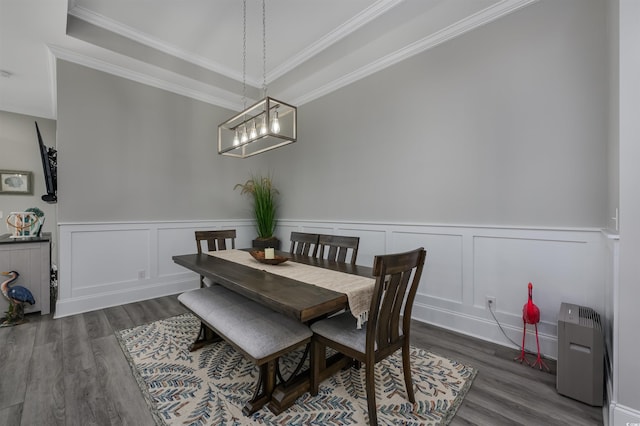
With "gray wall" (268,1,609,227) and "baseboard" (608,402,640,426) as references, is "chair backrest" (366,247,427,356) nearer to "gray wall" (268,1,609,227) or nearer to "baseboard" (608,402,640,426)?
"baseboard" (608,402,640,426)

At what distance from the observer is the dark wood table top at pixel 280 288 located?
1339 millimetres

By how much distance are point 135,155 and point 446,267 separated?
4.00 m

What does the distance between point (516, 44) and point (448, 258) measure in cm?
197

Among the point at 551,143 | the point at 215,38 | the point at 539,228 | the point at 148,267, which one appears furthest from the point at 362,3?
the point at 148,267

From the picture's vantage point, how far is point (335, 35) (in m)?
3.02

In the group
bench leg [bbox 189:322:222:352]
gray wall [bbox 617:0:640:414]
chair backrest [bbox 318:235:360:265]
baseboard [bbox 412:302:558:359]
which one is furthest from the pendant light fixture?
baseboard [bbox 412:302:558:359]

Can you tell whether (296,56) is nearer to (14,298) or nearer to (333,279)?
→ (333,279)

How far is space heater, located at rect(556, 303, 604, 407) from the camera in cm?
160

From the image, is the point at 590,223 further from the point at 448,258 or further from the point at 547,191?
the point at 448,258

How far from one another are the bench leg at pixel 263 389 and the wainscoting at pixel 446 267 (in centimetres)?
187

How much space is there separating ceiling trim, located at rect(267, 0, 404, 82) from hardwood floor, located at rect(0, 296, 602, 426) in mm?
3104

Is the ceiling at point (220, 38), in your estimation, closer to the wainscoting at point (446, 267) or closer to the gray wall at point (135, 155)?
the gray wall at point (135, 155)

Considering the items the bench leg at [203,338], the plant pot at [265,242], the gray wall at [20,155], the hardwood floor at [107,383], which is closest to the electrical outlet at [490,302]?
the hardwood floor at [107,383]

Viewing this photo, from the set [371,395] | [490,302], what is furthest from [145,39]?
[490,302]
